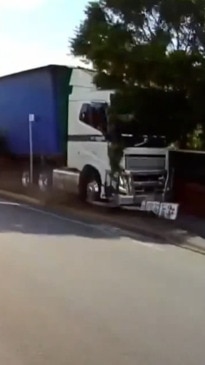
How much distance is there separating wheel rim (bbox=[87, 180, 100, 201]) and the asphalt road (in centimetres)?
603

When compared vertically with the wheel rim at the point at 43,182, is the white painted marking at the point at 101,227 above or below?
below

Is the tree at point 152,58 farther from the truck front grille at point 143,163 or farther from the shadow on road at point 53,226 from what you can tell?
the shadow on road at point 53,226

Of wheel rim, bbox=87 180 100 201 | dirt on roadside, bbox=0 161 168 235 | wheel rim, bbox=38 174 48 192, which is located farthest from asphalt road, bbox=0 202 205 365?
wheel rim, bbox=38 174 48 192

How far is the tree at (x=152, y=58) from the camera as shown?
1875 centimetres

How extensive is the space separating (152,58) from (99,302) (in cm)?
1096

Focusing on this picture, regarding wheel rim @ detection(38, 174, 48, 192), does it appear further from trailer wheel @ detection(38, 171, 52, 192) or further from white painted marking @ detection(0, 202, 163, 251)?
white painted marking @ detection(0, 202, 163, 251)

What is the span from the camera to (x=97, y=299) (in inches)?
348

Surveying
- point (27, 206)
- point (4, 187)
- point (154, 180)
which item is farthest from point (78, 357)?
point (4, 187)

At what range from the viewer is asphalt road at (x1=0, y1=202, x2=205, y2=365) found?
6.74 m

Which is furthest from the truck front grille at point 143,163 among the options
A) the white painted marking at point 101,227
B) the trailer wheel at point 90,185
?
the white painted marking at point 101,227

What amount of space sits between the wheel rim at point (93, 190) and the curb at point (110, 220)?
704 mm

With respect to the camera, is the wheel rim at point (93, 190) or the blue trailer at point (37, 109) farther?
the blue trailer at point (37, 109)

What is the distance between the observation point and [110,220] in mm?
17578

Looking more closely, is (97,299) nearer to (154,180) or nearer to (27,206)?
(154,180)
